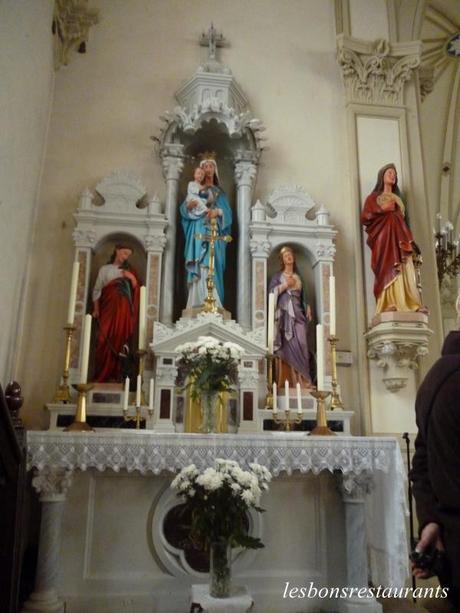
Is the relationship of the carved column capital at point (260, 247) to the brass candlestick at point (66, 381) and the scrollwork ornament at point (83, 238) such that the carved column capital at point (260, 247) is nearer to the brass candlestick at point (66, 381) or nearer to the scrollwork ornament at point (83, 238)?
the scrollwork ornament at point (83, 238)

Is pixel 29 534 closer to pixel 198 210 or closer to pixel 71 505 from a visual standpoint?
pixel 71 505

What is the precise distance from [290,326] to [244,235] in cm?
92

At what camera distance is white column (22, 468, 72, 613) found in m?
3.37

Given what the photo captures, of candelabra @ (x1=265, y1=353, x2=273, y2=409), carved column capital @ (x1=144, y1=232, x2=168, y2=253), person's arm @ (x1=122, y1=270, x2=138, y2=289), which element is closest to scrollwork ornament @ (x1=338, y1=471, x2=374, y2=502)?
candelabra @ (x1=265, y1=353, x2=273, y2=409)

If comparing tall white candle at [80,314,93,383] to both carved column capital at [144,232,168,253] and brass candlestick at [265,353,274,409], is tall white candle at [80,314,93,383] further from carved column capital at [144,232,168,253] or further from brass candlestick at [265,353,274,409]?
brass candlestick at [265,353,274,409]

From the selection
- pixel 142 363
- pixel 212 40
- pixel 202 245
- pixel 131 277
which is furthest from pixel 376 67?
pixel 142 363

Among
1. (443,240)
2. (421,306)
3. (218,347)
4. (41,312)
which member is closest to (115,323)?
(41,312)

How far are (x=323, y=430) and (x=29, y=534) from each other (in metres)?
2.24

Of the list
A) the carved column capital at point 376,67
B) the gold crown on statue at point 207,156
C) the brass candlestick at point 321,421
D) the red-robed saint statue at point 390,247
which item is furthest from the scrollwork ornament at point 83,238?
the carved column capital at point 376,67

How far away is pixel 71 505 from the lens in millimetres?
3912

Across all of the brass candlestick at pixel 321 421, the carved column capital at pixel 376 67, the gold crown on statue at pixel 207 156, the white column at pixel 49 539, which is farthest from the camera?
the carved column capital at pixel 376 67

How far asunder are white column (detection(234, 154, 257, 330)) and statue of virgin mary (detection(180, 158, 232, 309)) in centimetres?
13

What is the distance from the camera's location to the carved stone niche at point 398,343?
4.50m

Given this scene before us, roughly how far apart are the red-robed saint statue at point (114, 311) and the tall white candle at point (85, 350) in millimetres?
194
